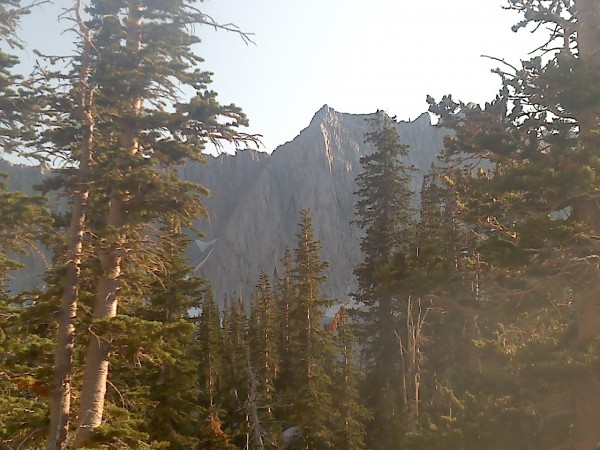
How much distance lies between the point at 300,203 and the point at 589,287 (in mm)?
102224

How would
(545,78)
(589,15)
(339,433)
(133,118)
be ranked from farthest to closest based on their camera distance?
(339,433), (133,118), (589,15), (545,78)

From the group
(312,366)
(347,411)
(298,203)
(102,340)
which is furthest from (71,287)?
(298,203)

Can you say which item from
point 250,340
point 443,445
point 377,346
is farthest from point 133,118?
point 250,340

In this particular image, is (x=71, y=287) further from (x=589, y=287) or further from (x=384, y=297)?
(x=384, y=297)

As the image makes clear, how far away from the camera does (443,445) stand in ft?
25.2

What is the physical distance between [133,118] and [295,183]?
102m

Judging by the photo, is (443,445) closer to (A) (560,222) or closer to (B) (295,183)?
(A) (560,222)

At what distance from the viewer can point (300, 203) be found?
361 ft

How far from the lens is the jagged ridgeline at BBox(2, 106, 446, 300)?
10381 centimetres

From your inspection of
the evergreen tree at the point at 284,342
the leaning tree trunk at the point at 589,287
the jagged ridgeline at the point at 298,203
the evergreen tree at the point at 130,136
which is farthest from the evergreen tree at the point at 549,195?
the jagged ridgeline at the point at 298,203

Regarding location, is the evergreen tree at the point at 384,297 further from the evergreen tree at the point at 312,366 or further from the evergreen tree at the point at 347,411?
the evergreen tree at the point at 312,366

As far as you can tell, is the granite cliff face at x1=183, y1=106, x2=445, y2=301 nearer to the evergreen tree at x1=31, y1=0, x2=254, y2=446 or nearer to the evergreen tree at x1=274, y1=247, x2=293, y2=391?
the evergreen tree at x1=274, y1=247, x2=293, y2=391

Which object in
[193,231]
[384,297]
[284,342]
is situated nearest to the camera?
[193,231]

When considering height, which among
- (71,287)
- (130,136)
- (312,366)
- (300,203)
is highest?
(300,203)
